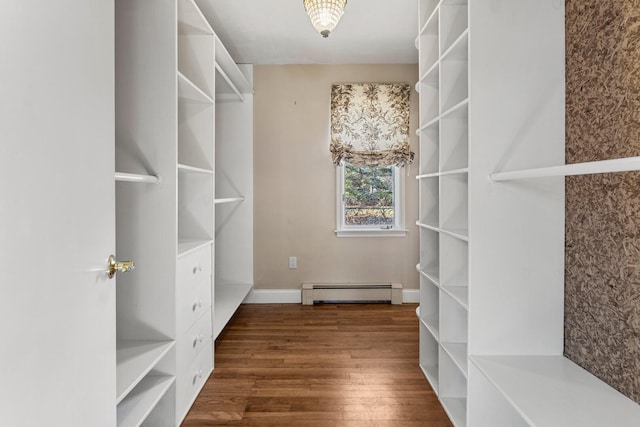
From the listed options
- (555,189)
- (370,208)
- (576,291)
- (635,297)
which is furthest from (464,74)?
(370,208)

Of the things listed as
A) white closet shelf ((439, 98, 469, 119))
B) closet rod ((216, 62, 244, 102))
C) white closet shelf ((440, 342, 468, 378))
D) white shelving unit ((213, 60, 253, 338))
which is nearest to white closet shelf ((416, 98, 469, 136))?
white closet shelf ((439, 98, 469, 119))

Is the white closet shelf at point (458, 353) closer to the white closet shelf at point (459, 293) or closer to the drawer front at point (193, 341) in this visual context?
the white closet shelf at point (459, 293)

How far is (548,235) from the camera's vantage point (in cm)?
160

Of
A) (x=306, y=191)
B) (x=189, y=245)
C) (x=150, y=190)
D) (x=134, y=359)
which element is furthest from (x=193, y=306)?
(x=306, y=191)

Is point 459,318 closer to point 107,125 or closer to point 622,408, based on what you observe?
point 622,408

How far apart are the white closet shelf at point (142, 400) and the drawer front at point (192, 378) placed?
105 millimetres

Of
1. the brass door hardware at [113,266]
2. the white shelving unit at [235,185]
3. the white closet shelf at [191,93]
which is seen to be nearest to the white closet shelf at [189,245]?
the brass door hardware at [113,266]

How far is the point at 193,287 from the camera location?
2152 mm

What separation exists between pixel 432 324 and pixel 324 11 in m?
1.94

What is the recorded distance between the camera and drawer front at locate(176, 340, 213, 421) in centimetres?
194

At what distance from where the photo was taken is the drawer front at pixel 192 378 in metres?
1.94

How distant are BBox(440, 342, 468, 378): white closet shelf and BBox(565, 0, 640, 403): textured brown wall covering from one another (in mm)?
440

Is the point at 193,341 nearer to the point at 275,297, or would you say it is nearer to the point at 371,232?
the point at 275,297

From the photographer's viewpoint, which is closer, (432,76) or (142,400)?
(142,400)
